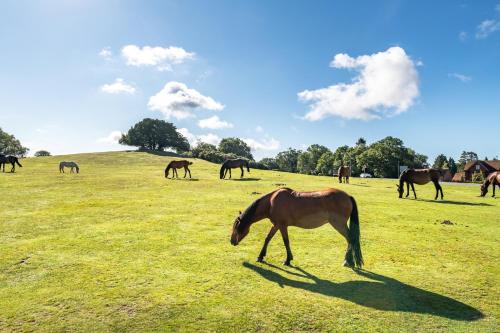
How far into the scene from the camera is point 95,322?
6.63 m

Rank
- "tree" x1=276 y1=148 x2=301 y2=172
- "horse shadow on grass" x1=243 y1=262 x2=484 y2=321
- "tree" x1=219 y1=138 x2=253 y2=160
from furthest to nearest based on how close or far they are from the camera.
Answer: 1. "tree" x1=276 y1=148 x2=301 y2=172
2. "tree" x1=219 y1=138 x2=253 y2=160
3. "horse shadow on grass" x1=243 y1=262 x2=484 y2=321

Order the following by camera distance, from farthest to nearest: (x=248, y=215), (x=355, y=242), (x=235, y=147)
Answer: (x=235, y=147)
(x=248, y=215)
(x=355, y=242)

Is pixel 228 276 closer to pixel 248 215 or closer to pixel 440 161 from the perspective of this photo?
pixel 248 215

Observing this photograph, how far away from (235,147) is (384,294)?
518 ft

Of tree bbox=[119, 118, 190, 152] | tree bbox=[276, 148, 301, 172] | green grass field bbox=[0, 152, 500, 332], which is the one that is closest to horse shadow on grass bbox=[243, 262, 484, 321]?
green grass field bbox=[0, 152, 500, 332]

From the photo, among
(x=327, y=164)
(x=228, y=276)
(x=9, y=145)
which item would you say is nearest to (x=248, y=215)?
(x=228, y=276)

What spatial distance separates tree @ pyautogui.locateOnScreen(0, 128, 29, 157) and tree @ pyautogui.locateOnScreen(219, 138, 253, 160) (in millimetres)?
82662

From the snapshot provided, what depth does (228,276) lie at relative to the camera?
890 cm

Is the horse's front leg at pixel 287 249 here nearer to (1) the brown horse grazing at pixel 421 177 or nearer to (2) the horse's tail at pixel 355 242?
(2) the horse's tail at pixel 355 242

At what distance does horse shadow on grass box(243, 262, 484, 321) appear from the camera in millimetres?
7188

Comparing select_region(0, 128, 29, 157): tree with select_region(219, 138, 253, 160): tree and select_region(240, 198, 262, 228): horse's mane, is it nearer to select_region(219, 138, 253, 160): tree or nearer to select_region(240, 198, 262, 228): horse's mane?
select_region(219, 138, 253, 160): tree

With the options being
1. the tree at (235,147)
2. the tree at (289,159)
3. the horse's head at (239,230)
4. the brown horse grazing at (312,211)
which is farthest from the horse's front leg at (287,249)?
the tree at (289,159)

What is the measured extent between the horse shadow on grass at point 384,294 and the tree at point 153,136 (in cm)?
10911

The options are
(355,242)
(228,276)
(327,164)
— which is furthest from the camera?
(327,164)
